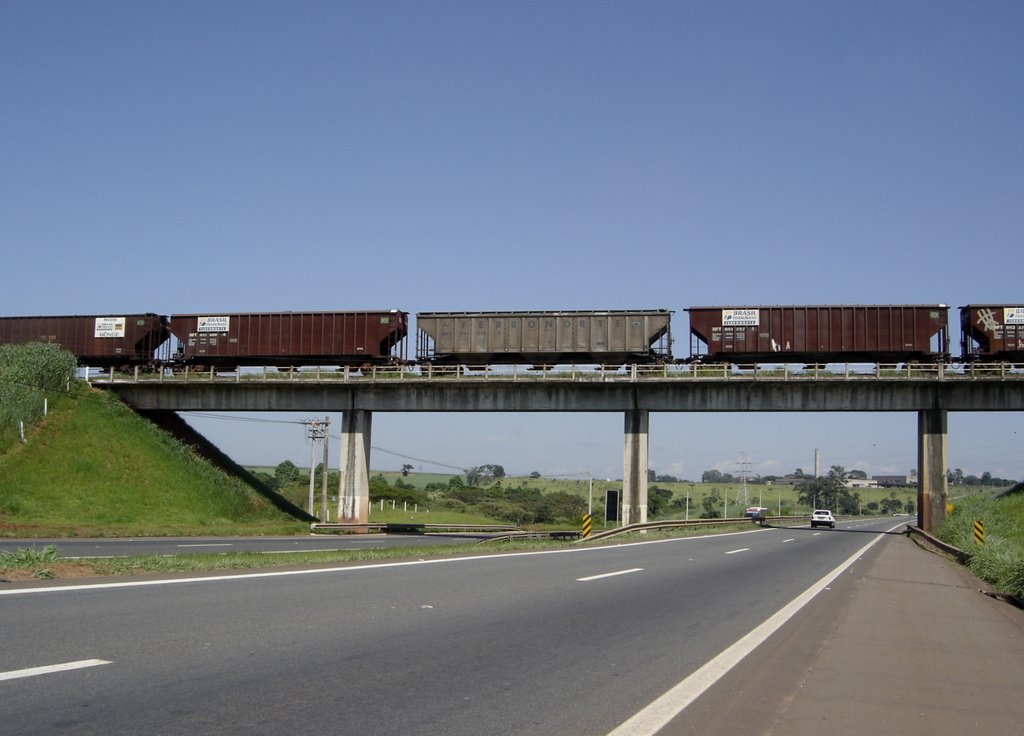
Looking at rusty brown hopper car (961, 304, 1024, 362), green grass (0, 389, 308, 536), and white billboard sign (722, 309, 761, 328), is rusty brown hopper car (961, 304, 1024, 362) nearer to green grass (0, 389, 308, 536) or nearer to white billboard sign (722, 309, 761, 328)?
white billboard sign (722, 309, 761, 328)

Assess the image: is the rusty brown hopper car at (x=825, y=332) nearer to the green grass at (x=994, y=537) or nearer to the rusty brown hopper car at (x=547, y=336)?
the rusty brown hopper car at (x=547, y=336)

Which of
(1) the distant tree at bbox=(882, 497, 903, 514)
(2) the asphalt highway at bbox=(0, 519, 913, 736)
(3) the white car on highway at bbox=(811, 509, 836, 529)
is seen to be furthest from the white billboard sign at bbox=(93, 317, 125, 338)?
(1) the distant tree at bbox=(882, 497, 903, 514)

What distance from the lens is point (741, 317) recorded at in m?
46.4

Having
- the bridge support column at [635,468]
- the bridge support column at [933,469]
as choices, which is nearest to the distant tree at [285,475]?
the bridge support column at [635,468]

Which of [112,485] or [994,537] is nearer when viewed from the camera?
[994,537]

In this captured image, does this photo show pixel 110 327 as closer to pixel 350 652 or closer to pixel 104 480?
pixel 104 480

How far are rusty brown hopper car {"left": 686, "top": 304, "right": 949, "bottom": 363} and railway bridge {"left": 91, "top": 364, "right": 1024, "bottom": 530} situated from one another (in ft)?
6.35

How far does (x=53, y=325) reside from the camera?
51.1m

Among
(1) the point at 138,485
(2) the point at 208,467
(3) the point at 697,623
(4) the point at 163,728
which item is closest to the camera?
(4) the point at 163,728

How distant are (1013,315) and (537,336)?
2424 centimetres

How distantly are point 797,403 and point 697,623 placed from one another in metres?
35.6

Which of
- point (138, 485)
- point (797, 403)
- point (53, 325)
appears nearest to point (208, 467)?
point (138, 485)

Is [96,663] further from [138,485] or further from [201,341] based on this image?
[201,341]


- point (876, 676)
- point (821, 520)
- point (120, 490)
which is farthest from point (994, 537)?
point (821, 520)
